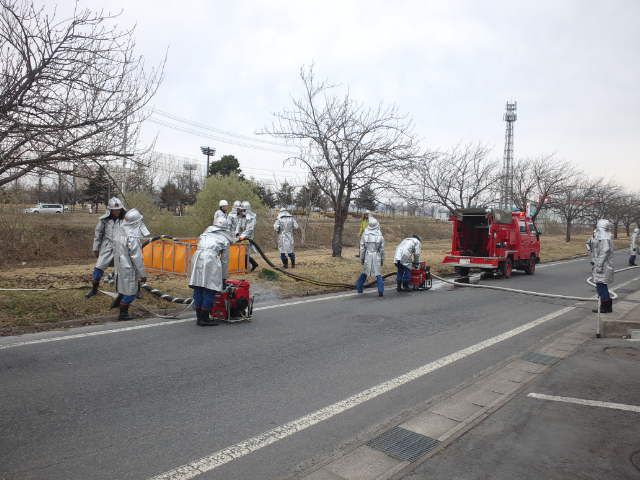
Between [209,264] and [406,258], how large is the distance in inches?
239

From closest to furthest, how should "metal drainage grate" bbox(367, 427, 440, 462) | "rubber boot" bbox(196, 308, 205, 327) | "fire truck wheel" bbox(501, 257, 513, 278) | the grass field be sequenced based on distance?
1. "metal drainage grate" bbox(367, 427, 440, 462)
2. the grass field
3. "rubber boot" bbox(196, 308, 205, 327)
4. "fire truck wheel" bbox(501, 257, 513, 278)

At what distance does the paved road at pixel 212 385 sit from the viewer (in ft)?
11.3

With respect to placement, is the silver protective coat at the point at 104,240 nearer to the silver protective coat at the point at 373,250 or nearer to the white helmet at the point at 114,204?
the white helmet at the point at 114,204

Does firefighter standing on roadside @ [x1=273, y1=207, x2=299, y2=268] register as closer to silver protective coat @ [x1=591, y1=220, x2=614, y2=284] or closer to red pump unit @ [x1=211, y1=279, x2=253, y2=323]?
red pump unit @ [x1=211, y1=279, x2=253, y2=323]

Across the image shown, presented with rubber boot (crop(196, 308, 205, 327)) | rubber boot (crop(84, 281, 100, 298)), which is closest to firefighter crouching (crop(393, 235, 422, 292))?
rubber boot (crop(196, 308, 205, 327))

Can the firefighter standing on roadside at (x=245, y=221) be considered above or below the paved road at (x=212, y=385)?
above

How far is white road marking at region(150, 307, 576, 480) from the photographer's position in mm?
3254

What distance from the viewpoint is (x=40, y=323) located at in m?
7.14

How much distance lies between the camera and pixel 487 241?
1622 cm

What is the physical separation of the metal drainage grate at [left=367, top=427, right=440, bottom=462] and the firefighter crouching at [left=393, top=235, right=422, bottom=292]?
8.30m

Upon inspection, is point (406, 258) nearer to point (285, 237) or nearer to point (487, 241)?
point (285, 237)

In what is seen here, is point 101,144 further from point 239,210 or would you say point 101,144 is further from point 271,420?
point 239,210

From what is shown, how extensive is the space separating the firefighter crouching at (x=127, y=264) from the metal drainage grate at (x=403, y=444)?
5295 millimetres

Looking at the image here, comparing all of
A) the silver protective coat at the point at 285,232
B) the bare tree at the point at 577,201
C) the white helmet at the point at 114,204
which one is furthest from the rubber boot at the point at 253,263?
the bare tree at the point at 577,201
